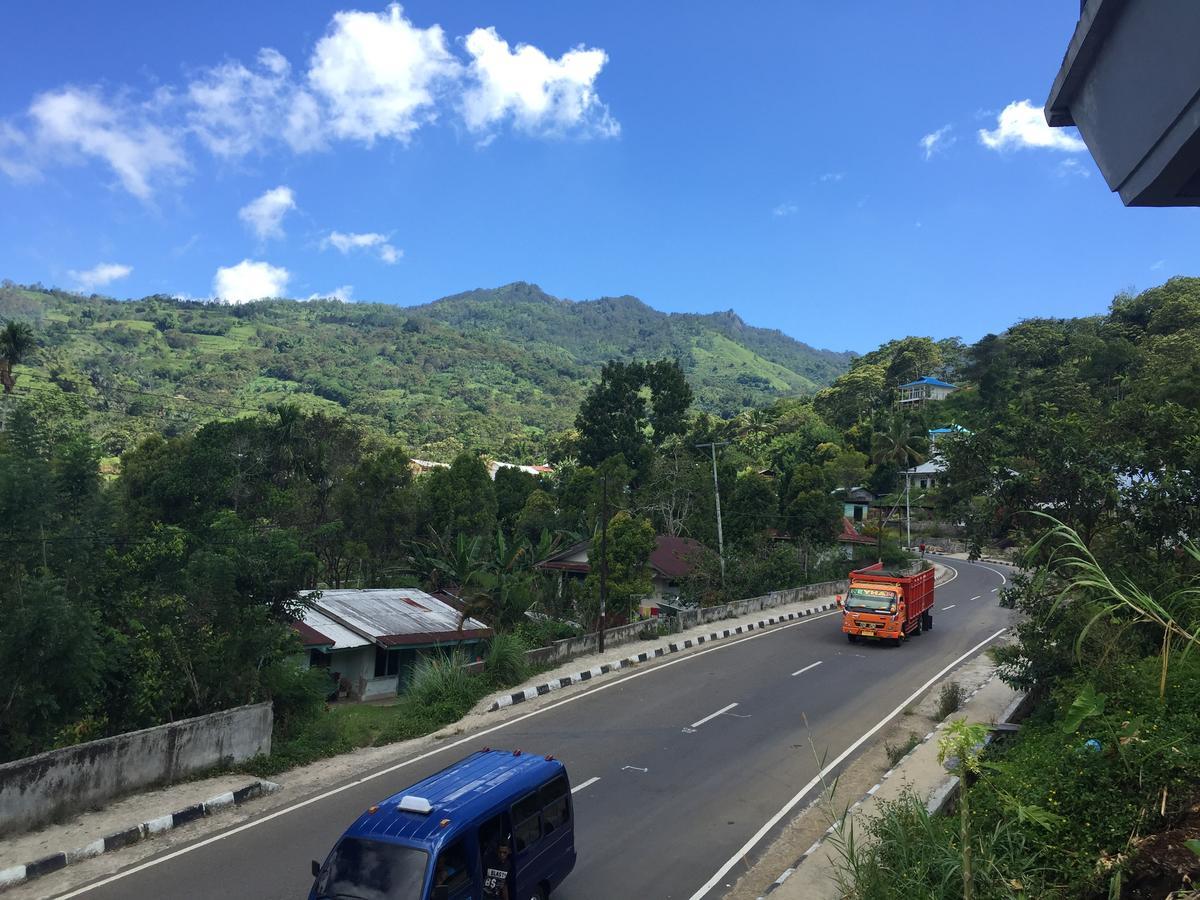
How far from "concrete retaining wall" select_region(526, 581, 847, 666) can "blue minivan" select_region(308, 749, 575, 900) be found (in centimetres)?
1254

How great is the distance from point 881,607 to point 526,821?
63.9 ft

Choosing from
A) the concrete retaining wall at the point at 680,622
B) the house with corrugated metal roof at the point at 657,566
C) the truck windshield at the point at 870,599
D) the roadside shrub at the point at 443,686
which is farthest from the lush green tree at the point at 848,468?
the roadside shrub at the point at 443,686

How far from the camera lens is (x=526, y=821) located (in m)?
7.53

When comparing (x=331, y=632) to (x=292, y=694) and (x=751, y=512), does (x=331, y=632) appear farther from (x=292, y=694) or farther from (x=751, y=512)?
(x=751, y=512)

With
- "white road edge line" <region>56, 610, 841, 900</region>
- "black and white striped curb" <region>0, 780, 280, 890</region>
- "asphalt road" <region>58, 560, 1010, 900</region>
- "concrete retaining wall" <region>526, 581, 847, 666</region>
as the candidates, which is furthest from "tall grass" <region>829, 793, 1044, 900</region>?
"concrete retaining wall" <region>526, 581, 847, 666</region>

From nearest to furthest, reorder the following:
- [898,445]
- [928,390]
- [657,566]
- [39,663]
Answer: [39,663] → [657,566] → [898,445] → [928,390]

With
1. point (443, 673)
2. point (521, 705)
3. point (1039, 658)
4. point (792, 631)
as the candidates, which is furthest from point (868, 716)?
point (792, 631)

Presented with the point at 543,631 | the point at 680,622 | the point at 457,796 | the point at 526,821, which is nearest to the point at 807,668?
the point at 680,622

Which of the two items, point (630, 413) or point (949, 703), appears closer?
point (949, 703)

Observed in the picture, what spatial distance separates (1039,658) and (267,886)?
1176 centimetres

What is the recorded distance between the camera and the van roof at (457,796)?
6.54 metres

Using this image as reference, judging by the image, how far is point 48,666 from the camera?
10.8 metres

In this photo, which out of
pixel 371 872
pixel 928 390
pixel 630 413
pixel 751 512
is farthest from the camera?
pixel 928 390

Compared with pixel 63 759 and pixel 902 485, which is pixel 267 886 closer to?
pixel 63 759
